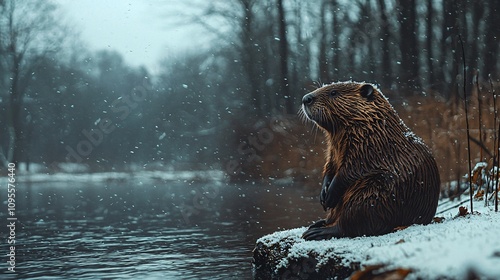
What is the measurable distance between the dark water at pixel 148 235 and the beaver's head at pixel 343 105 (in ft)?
5.31

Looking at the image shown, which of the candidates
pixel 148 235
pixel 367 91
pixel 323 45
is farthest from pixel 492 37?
pixel 367 91

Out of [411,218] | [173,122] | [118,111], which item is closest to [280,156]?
[411,218]

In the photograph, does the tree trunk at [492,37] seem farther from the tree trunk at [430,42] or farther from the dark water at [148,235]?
the dark water at [148,235]

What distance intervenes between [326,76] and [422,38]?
3.72m

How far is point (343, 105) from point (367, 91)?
8.4 inches

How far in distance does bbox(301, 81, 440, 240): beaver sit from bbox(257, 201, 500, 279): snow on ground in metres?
0.14

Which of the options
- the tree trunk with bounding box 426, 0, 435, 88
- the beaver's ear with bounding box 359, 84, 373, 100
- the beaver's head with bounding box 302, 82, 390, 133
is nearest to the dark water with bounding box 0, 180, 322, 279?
the beaver's head with bounding box 302, 82, 390, 133

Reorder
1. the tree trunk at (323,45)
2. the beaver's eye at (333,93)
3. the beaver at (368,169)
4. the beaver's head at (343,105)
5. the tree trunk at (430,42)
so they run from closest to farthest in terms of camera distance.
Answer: the beaver at (368,169) < the beaver's head at (343,105) < the beaver's eye at (333,93) < the tree trunk at (430,42) < the tree trunk at (323,45)

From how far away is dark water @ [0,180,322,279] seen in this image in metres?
5.98

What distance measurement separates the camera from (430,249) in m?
Answer: 2.97

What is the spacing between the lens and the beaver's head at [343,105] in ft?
15.5

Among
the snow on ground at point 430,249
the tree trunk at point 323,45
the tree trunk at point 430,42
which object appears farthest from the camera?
the tree trunk at point 323,45

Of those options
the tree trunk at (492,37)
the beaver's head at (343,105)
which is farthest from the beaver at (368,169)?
the tree trunk at (492,37)

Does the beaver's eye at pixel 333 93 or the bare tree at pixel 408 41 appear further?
the bare tree at pixel 408 41
